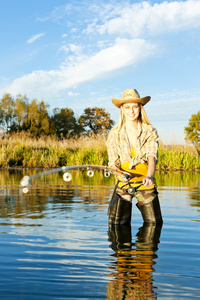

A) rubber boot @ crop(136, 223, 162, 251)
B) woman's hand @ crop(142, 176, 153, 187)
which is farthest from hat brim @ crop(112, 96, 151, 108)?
rubber boot @ crop(136, 223, 162, 251)

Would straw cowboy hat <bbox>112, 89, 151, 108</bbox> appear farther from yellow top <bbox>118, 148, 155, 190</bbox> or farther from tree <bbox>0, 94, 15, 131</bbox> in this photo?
tree <bbox>0, 94, 15, 131</bbox>

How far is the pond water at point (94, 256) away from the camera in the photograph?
333 centimetres

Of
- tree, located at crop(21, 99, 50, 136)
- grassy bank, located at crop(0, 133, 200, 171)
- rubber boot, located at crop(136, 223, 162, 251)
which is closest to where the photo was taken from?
rubber boot, located at crop(136, 223, 162, 251)

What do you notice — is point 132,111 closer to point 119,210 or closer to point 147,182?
point 147,182

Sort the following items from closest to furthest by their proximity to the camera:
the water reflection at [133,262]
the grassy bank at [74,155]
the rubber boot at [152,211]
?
the water reflection at [133,262], the rubber boot at [152,211], the grassy bank at [74,155]

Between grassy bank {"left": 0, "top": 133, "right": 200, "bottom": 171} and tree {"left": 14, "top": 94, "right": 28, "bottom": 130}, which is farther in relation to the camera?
tree {"left": 14, "top": 94, "right": 28, "bottom": 130}

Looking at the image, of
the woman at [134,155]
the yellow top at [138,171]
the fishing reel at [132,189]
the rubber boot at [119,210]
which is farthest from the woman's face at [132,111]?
the rubber boot at [119,210]

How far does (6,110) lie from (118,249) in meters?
59.5

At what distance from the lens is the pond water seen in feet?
10.9

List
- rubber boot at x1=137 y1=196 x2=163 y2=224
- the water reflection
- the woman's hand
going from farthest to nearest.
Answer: rubber boot at x1=137 y1=196 x2=163 y2=224
the woman's hand
the water reflection

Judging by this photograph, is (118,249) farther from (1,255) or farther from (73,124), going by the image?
(73,124)

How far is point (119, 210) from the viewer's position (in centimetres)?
575

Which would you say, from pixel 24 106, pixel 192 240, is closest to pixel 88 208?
pixel 192 240

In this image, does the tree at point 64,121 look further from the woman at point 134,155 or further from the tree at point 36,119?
the woman at point 134,155
